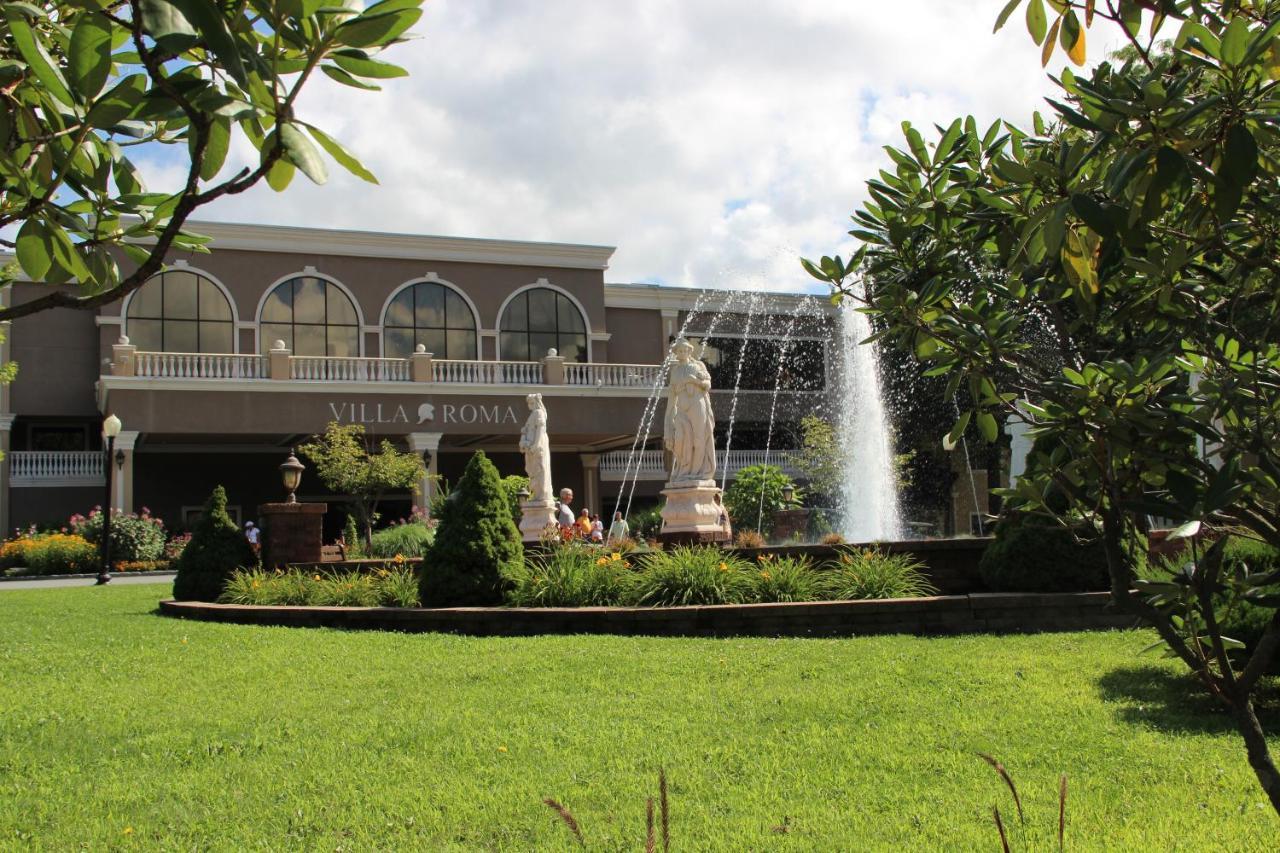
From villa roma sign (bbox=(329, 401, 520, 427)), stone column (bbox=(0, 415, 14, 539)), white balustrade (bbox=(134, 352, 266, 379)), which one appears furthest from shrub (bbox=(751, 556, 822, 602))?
stone column (bbox=(0, 415, 14, 539))

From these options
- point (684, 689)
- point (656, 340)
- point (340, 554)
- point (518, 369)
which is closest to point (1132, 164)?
point (684, 689)

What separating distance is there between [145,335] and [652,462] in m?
16.0

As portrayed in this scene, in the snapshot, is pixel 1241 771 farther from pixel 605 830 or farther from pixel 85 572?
pixel 85 572

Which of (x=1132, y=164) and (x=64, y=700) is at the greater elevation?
(x=1132, y=164)

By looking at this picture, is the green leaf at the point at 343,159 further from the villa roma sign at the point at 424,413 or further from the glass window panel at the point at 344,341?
the glass window panel at the point at 344,341

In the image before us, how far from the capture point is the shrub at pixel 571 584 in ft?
37.2

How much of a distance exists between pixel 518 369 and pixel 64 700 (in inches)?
992

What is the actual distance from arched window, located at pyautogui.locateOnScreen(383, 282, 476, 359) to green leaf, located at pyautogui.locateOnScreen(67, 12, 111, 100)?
3332 cm

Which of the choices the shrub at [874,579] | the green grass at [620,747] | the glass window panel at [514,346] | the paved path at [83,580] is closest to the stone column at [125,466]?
the paved path at [83,580]

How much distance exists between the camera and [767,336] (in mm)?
41781

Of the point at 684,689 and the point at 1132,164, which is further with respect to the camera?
the point at 684,689

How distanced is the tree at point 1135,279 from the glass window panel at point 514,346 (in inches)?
1302

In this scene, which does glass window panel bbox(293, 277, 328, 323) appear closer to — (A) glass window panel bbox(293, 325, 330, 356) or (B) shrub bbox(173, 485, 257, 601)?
(A) glass window panel bbox(293, 325, 330, 356)

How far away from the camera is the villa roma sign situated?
29656 millimetres
